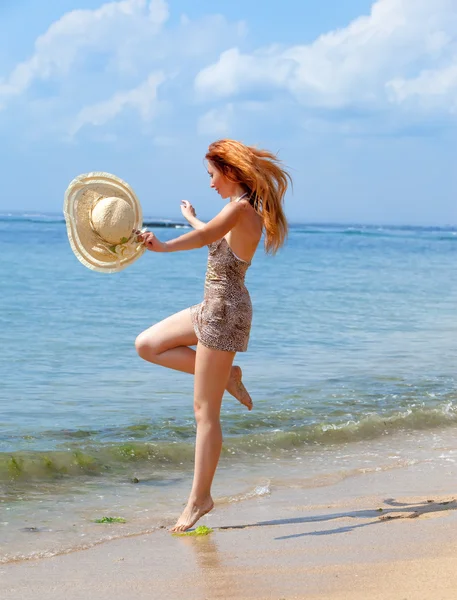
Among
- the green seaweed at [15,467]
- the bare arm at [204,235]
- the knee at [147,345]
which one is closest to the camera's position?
the bare arm at [204,235]

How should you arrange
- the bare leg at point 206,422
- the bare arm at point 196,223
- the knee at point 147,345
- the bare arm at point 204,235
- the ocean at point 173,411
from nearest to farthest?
1. the bare arm at point 204,235
2. the bare arm at point 196,223
3. the bare leg at point 206,422
4. the knee at point 147,345
5. the ocean at point 173,411

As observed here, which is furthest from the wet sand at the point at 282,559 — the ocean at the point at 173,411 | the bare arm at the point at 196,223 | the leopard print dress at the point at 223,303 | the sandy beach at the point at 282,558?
the bare arm at the point at 196,223

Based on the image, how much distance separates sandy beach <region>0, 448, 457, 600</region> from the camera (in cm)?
367

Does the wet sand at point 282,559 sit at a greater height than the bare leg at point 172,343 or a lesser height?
lesser

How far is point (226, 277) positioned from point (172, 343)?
1.73 ft

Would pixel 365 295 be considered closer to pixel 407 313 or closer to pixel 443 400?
pixel 407 313

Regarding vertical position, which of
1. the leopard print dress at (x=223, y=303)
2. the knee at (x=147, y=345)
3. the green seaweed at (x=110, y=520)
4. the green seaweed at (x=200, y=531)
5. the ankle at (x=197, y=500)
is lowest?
the green seaweed at (x=110, y=520)

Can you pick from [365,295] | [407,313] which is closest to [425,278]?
[365,295]

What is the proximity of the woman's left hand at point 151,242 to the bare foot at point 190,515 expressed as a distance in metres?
1.40

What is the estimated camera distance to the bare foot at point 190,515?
15.7ft

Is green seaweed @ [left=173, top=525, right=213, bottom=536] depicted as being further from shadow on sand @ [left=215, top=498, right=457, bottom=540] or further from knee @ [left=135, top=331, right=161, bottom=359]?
knee @ [left=135, top=331, right=161, bottom=359]

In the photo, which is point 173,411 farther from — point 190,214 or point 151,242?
point 151,242

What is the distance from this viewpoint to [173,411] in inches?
321

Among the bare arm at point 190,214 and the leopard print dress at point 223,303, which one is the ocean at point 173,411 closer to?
the leopard print dress at point 223,303
